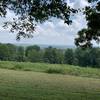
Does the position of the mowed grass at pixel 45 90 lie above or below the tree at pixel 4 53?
below

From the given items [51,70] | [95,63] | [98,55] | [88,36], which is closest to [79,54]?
[95,63]

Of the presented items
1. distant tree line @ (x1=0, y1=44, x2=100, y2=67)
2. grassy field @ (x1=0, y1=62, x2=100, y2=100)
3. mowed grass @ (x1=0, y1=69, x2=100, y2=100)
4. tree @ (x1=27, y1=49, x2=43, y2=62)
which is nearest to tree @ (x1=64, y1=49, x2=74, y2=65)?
distant tree line @ (x1=0, y1=44, x2=100, y2=67)

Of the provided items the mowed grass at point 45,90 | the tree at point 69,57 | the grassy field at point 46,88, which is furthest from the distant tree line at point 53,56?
the mowed grass at point 45,90

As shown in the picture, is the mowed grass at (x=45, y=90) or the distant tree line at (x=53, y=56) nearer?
the mowed grass at (x=45, y=90)

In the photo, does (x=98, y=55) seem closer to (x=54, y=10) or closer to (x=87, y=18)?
(x=87, y=18)

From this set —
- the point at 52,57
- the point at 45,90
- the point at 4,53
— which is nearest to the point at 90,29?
the point at 45,90

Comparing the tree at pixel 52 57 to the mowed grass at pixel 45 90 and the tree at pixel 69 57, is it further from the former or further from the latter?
the mowed grass at pixel 45 90

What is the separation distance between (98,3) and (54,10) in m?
4.92

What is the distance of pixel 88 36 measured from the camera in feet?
66.0

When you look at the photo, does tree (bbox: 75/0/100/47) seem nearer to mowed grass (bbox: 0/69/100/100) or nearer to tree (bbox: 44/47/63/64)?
mowed grass (bbox: 0/69/100/100)

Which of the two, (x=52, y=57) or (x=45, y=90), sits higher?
(x=52, y=57)

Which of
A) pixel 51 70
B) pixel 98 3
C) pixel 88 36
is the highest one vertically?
pixel 98 3

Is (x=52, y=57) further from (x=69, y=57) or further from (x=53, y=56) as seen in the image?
(x=69, y=57)

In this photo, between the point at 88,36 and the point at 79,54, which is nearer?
the point at 88,36
